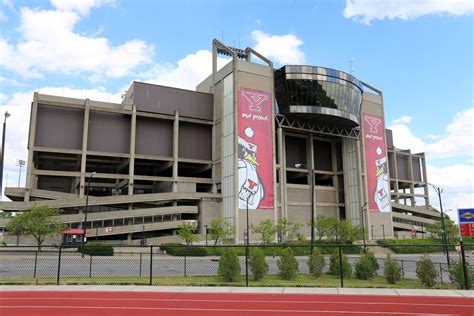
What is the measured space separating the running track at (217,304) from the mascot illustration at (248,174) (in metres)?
51.7

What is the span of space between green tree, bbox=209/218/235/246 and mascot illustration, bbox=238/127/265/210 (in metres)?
4.80

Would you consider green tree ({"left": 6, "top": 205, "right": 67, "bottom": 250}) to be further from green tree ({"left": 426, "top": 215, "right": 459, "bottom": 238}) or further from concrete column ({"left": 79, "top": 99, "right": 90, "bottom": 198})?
green tree ({"left": 426, "top": 215, "right": 459, "bottom": 238})

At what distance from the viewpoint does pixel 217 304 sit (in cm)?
1359

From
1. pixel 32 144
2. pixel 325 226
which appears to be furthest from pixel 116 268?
pixel 325 226

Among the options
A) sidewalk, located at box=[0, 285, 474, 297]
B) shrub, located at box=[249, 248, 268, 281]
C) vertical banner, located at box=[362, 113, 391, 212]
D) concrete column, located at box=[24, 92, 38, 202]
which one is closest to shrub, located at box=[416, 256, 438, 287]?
sidewalk, located at box=[0, 285, 474, 297]

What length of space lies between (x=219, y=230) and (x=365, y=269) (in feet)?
135

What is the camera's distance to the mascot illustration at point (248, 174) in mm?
67188

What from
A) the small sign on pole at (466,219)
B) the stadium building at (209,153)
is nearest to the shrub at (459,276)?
the small sign on pole at (466,219)

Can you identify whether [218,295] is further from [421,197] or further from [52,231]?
[421,197]

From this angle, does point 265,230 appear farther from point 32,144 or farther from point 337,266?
point 337,266

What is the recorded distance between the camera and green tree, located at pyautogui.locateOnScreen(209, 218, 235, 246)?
59844 mm

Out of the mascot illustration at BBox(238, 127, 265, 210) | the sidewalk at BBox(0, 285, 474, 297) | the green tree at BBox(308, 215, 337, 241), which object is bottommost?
the sidewalk at BBox(0, 285, 474, 297)

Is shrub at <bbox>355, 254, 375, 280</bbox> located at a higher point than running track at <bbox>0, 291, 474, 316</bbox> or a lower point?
higher

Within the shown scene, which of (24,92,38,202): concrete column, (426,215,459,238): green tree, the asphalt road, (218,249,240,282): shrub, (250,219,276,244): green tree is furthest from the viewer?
(426,215,459,238): green tree
